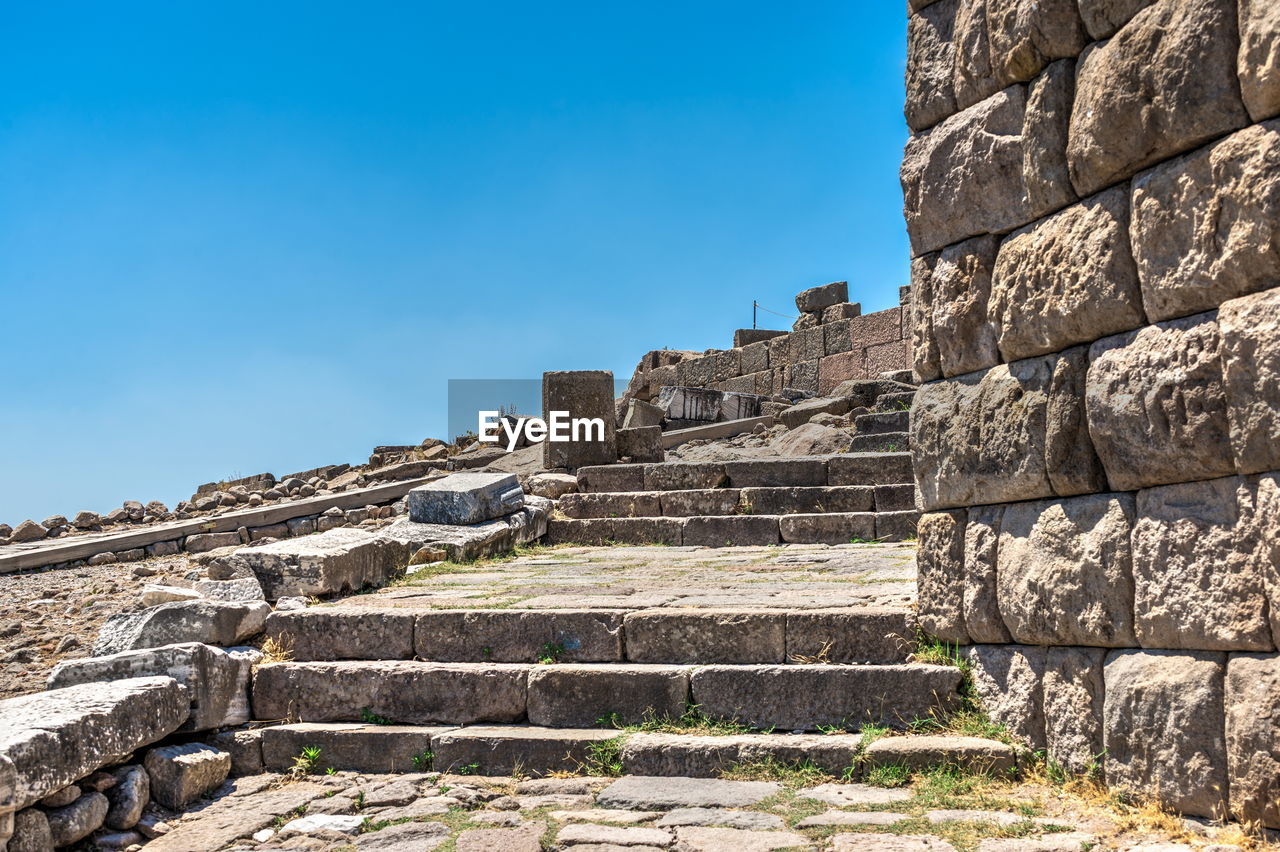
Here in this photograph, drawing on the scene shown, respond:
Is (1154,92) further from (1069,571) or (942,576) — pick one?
(942,576)

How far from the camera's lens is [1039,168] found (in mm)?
4316

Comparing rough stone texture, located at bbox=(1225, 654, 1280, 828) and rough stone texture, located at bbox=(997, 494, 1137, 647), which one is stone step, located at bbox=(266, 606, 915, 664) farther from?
rough stone texture, located at bbox=(1225, 654, 1280, 828)

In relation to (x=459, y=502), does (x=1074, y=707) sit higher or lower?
lower

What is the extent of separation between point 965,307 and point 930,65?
1.23m

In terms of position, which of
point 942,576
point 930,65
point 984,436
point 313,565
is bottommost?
point 942,576

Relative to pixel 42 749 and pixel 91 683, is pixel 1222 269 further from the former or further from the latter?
pixel 91 683

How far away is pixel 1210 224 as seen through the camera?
3.52m

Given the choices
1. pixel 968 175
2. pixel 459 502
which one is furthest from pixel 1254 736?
pixel 459 502

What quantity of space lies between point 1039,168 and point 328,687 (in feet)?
14.2

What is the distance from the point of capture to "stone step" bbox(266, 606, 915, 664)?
5.24 meters

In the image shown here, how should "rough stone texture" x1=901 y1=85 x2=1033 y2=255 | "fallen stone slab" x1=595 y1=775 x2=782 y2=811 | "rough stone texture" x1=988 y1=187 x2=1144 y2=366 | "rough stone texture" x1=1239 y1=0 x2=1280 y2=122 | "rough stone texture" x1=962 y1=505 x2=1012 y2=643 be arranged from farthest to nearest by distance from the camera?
"rough stone texture" x1=962 y1=505 x2=1012 y2=643 → "rough stone texture" x1=901 y1=85 x2=1033 y2=255 → "fallen stone slab" x1=595 y1=775 x2=782 y2=811 → "rough stone texture" x1=988 y1=187 x2=1144 y2=366 → "rough stone texture" x1=1239 y1=0 x2=1280 y2=122

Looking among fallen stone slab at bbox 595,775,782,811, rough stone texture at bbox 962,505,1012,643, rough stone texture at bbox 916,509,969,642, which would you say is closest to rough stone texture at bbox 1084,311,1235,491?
rough stone texture at bbox 962,505,1012,643

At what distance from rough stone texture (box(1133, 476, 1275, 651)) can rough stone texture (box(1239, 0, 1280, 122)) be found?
1.23 metres

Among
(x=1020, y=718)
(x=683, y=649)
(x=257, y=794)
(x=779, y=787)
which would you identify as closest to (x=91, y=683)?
(x=257, y=794)
